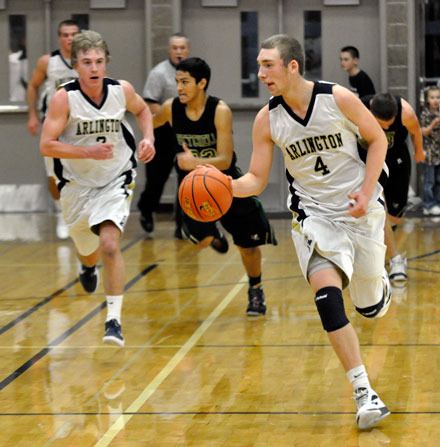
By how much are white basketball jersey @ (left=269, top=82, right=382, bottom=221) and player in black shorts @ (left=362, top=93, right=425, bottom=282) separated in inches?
107

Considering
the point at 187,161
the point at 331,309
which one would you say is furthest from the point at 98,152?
the point at 331,309

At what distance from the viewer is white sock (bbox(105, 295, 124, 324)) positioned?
7387mm

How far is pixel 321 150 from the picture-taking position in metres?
5.93

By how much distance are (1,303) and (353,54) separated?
5.68 m

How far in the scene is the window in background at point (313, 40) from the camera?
1410 cm

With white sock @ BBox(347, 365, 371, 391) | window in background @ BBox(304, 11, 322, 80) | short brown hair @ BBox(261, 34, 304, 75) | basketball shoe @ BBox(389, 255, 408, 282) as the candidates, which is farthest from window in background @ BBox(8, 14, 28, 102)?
white sock @ BBox(347, 365, 371, 391)

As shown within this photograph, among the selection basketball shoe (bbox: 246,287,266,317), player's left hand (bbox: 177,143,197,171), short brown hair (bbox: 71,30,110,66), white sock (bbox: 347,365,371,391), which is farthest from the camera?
basketball shoe (bbox: 246,287,266,317)

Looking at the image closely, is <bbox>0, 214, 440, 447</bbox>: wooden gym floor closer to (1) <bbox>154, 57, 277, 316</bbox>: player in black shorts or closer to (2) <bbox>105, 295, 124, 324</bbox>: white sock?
(2) <bbox>105, 295, 124, 324</bbox>: white sock

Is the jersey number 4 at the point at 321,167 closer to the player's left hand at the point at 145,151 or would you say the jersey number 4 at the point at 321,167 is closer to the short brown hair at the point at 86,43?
the player's left hand at the point at 145,151

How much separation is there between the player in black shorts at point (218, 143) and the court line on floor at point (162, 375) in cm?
38

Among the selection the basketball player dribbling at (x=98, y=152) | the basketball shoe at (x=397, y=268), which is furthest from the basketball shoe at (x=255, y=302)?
the basketball shoe at (x=397, y=268)

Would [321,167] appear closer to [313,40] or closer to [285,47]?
[285,47]

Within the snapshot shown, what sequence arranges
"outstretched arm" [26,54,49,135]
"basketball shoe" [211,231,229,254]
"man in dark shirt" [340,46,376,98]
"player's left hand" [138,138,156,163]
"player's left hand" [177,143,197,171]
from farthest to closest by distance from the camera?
"man in dark shirt" [340,46,376,98] < "outstretched arm" [26,54,49,135] < "basketball shoe" [211,231,229,254] < "player's left hand" [138,138,156,163] < "player's left hand" [177,143,197,171]

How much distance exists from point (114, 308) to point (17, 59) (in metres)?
7.55
